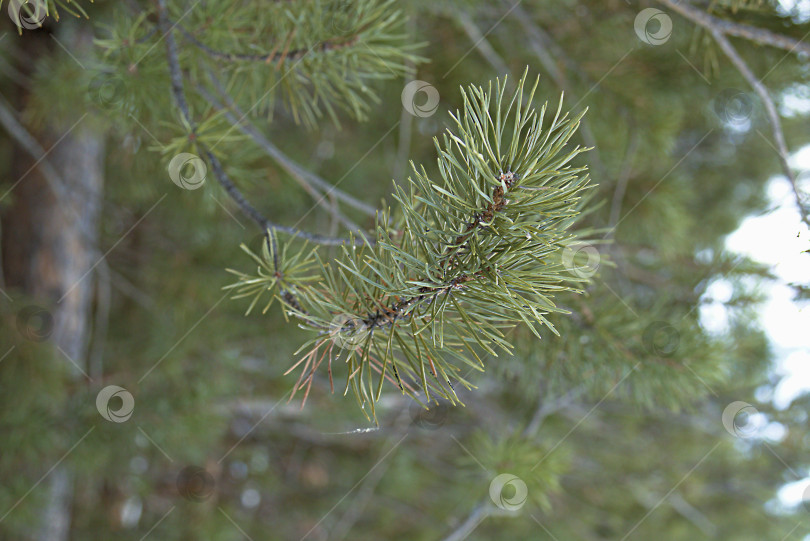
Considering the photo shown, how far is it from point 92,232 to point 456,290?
52.4 inches

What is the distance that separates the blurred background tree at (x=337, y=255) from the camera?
74 cm

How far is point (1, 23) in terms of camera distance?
1.44 metres

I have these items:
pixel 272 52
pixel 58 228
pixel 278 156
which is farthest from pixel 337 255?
pixel 58 228

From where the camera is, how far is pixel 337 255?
2.50ft

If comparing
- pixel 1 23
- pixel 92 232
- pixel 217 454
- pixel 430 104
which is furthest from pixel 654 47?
pixel 217 454

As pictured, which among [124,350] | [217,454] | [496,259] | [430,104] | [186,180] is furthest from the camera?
[217,454]

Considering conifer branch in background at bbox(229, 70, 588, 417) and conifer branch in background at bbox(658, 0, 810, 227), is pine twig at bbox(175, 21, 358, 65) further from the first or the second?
conifer branch in background at bbox(658, 0, 810, 227)

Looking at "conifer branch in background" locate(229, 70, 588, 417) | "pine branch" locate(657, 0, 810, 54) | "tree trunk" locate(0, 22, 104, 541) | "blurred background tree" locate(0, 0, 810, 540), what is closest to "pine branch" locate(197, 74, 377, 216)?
"blurred background tree" locate(0, 0, 810, 540)

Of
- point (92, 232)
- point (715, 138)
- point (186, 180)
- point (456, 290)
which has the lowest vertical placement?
point (92, 232)

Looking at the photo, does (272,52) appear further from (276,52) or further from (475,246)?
(475,246)

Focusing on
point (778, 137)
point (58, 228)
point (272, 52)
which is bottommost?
point (58, 228)

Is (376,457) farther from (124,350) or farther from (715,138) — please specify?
(715,138)

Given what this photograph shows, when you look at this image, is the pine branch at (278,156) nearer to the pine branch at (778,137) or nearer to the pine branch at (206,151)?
the pine branch at (206,151)

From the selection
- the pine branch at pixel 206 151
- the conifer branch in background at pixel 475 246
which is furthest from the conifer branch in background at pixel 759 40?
the pine branch at pixel 206 151
